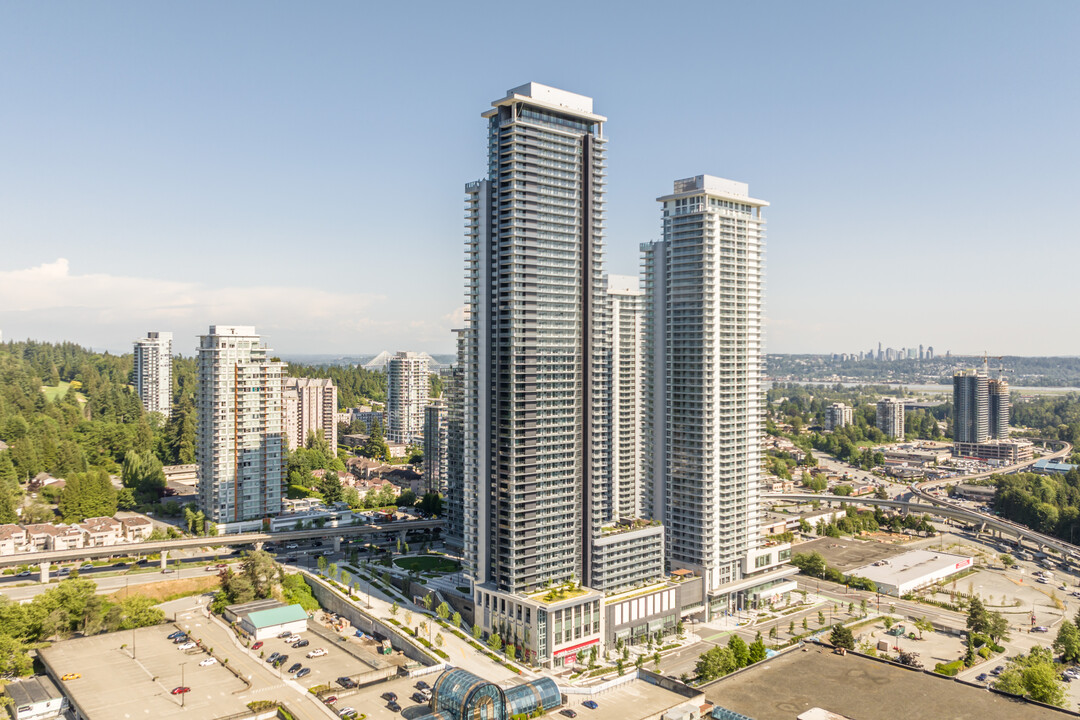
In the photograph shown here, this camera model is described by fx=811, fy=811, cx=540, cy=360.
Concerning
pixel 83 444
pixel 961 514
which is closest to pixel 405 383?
pixel 83 444

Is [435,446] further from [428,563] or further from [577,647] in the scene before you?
[577,647]

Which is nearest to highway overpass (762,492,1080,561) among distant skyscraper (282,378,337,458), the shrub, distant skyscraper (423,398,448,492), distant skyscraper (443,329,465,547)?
the shrub

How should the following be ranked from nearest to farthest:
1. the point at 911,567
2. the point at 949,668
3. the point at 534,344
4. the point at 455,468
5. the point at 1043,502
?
the point at 949,668 < the point at 534,344 < the point at 455,468 < the point at 911,567 < the point at 1043,502

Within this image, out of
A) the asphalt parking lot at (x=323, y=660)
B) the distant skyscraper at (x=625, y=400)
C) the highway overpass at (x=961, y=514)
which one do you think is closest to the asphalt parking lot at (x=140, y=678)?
the asphalt parking lot at (x=323, y=660)

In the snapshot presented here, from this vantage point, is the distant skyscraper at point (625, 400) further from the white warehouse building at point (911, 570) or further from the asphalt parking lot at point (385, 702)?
the asphalt parking lot at point (385, 702)

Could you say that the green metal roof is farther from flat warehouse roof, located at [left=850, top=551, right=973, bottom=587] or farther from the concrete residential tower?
flat warehouse roof, located at [left=850, top=551, right=973, bottom=587]

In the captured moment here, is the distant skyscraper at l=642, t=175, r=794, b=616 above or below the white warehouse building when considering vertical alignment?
above
